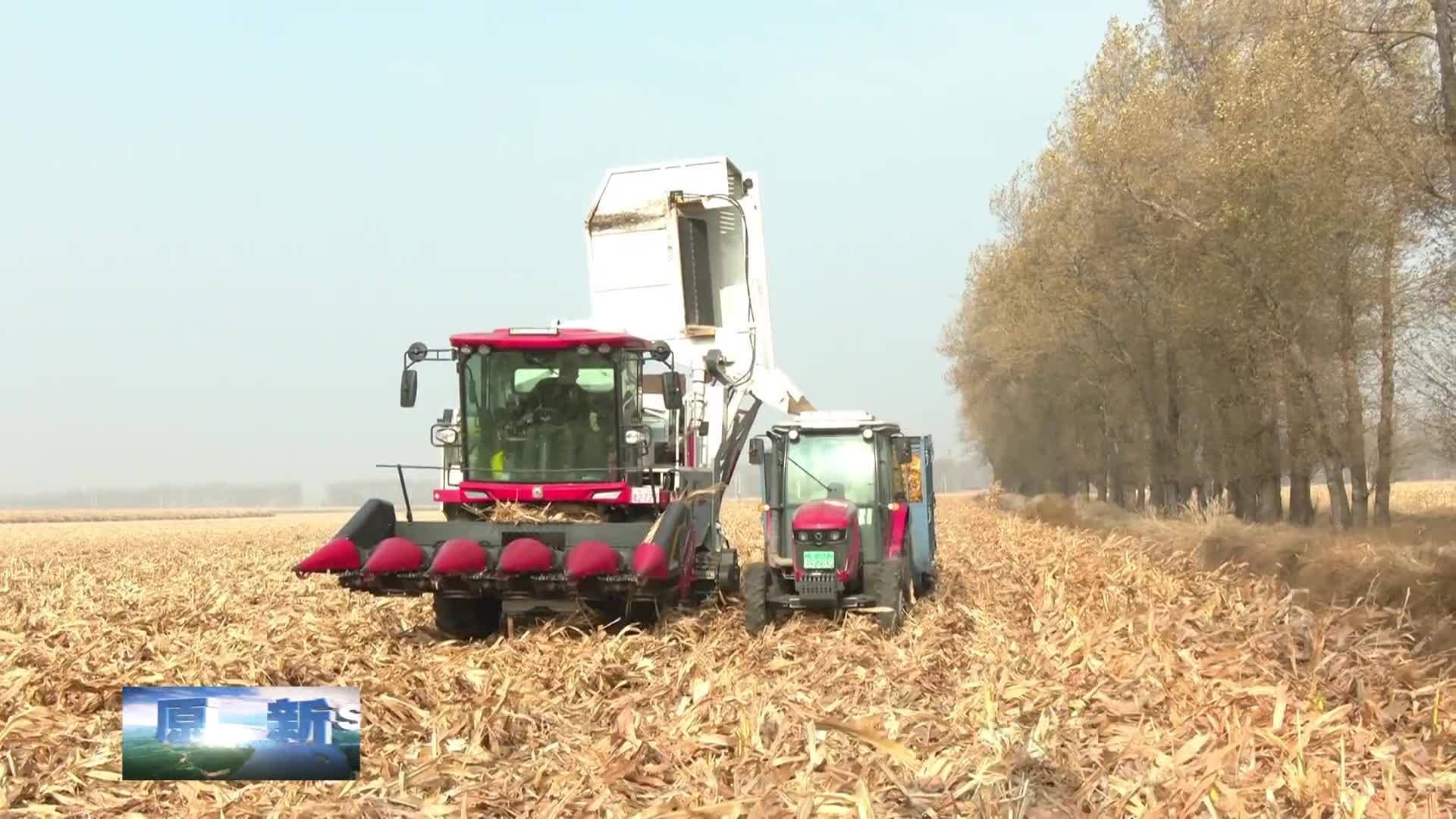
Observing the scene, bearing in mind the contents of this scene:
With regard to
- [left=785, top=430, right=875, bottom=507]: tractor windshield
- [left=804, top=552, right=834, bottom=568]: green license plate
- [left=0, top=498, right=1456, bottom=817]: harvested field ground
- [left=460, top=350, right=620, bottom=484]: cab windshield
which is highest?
[left=460, top=350, right=620, bottom=484]: cab windshield

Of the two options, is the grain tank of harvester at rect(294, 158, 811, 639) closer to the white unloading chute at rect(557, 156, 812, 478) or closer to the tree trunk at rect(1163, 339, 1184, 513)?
the white unloading chute at rect(557, 156, 812, 478)

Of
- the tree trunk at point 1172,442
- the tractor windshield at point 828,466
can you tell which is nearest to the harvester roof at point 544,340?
the tractor windshield at point 828,466

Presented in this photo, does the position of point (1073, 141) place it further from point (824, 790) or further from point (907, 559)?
point (824, 790)

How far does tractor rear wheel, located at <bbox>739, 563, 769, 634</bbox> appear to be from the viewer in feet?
41.8

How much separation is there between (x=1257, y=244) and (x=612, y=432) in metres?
14.7

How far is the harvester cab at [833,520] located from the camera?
42.5 feet

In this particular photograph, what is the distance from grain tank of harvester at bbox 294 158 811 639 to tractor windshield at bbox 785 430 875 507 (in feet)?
3.62

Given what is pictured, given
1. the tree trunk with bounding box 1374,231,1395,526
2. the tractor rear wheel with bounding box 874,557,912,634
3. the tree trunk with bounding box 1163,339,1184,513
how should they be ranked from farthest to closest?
the tree trunk with bounding box 1163,339,1184,513 < the tree trunk with bounding box 1374,231,1395,526 < the tractor rear wheel with bounding box 874,557,912,634

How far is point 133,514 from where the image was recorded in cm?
8981

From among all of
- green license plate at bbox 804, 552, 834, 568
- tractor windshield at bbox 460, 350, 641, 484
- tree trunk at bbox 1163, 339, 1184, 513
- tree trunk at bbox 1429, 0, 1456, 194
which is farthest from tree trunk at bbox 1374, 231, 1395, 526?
tractor windshield at bbox 460, 350, 641, 484

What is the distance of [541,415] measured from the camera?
13734 millimetres

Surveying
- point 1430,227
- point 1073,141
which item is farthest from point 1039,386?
point 1430,227
